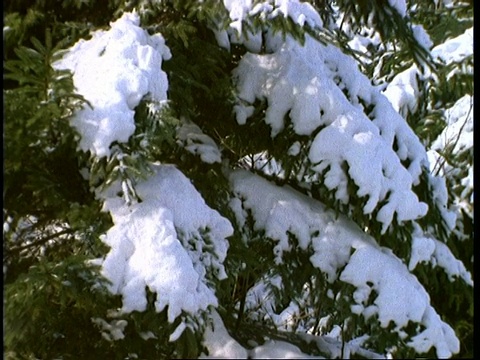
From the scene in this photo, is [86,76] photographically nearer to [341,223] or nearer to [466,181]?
[341,223]

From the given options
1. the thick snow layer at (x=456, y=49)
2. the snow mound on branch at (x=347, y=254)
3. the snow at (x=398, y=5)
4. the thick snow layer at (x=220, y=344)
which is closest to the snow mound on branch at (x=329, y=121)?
the snow mound on branch at (x=347, y=254)

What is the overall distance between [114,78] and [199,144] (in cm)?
75

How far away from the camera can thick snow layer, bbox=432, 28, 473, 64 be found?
5.89 metres

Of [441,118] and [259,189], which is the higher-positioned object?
[259,189]

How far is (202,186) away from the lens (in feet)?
9.82

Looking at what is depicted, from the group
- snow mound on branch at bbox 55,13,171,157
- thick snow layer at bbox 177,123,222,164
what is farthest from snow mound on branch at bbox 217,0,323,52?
thick snow layer at bbox 177,123,222,164

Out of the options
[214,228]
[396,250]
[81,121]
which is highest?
[81,121]

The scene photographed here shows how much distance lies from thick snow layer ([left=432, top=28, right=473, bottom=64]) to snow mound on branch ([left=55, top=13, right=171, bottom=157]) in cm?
402

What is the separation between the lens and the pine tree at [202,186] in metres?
2.37

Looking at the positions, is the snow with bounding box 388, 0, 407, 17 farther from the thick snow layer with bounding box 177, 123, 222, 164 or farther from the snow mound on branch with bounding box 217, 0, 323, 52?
the thick snow layer with bounding box 177, 123, 222, 164

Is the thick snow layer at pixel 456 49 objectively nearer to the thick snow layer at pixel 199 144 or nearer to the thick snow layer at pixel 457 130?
the thick snow layer at pixel 457 130
